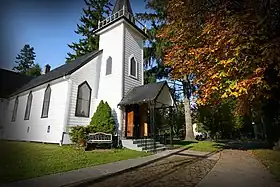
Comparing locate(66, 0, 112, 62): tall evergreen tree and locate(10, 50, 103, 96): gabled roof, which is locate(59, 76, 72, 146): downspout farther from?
locate(66, 0, 112, 62): tall evergreen tree

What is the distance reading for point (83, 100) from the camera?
15.3m

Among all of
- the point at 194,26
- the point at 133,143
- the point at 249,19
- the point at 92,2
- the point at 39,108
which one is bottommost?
the point at 133,143

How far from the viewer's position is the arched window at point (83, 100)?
49.1 feet

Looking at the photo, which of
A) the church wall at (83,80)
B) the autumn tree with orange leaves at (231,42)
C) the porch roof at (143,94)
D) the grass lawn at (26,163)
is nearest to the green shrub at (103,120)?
the porch roof at (143,94)

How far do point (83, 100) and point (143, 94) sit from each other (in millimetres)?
4743

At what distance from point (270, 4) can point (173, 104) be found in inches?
374

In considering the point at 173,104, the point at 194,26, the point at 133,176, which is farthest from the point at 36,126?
the point at 194,26

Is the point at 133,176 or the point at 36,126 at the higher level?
the point at 36,126

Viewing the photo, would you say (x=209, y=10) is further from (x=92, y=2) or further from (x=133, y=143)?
(x=92, y=2)

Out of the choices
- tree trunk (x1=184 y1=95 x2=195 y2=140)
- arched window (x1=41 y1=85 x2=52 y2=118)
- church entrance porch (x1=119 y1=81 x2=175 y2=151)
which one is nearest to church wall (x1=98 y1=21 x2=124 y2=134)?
church entrance porch (x1=119 y1=81 x2=175 y2=151)

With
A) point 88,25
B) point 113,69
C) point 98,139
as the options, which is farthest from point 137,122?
point 88,25

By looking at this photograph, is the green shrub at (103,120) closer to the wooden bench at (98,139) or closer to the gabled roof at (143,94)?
the wooden bench at (98,139)

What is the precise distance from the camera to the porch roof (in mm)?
13138

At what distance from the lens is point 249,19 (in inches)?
302
